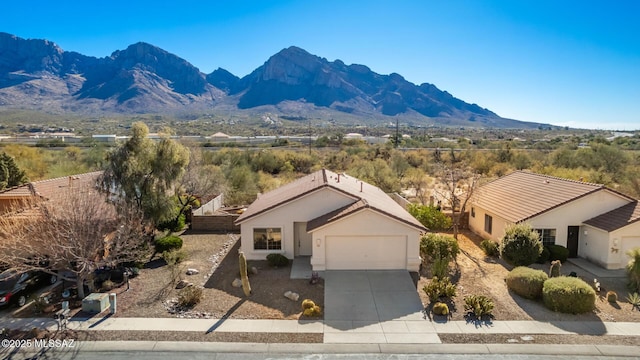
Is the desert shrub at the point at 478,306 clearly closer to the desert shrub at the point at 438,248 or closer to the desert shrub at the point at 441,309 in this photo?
the desert shrub at the point at 441,309

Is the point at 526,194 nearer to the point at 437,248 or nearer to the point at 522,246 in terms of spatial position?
the point at 522,246

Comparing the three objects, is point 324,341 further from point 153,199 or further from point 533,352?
point 153,199

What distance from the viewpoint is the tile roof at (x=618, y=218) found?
18.5m

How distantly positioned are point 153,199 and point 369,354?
13.6 metres

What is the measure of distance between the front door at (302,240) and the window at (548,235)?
11928 mm

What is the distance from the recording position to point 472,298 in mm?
14555

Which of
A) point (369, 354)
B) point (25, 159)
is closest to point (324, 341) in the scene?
point (369, 354)

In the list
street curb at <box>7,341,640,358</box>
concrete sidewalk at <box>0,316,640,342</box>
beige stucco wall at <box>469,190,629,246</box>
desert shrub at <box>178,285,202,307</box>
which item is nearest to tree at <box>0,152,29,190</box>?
concrete sidewalk at <box>0,316,640,342</box>

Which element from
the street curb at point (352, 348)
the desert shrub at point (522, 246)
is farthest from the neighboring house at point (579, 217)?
the street curb at point (352, 348)

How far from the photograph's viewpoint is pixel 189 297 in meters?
14.9

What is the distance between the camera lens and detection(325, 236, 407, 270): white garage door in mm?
18359

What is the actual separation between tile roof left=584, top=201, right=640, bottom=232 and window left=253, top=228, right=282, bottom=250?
619 inches

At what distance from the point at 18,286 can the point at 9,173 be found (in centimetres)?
1635

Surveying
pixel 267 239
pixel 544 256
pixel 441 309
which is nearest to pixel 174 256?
pixel 267 239
